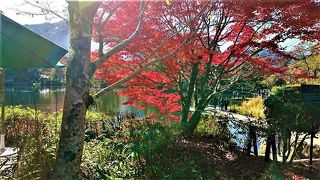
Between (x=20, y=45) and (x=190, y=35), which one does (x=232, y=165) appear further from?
(x=20, y=45)

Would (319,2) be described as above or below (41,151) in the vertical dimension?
above

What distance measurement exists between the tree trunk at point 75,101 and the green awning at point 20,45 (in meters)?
0.34

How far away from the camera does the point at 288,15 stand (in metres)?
7.38

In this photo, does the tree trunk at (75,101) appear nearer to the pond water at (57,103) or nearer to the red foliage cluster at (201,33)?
the red foliage cluster at (201,33)

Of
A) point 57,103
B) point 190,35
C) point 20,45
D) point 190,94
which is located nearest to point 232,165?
point 190,35

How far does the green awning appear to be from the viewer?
12.8ft

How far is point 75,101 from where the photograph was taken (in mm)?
3762

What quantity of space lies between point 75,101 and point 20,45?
855 mm

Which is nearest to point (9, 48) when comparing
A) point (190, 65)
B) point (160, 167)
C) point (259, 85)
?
point (160, 167)

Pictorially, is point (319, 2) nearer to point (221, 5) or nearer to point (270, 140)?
point (221, 5)

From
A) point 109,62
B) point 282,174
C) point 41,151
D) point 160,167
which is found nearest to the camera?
point 41,151

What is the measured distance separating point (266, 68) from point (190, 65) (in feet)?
6.33

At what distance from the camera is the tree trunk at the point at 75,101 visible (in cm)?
377

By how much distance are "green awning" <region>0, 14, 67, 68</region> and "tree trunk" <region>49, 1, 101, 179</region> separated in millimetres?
343
